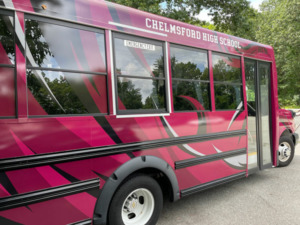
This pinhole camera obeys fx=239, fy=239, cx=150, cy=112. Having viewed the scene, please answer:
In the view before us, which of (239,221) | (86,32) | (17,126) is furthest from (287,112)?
(17,126)

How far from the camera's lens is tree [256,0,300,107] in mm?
23922

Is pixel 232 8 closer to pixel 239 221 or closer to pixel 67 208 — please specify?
pixel 239 221

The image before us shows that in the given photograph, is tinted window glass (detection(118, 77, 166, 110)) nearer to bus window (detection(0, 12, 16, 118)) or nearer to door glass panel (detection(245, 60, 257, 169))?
bus window (detection(0, 12, 16, 118))

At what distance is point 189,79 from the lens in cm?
337

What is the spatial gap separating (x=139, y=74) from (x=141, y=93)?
0.23 metres

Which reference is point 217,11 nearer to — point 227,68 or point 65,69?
point 227,68

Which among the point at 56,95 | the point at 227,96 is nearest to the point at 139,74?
the point at 56,95

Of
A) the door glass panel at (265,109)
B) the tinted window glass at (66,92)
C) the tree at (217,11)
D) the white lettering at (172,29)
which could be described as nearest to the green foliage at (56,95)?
the tinted window glass at (66,92)

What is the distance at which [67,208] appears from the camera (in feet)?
7.28

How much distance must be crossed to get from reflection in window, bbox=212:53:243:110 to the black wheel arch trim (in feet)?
4.74

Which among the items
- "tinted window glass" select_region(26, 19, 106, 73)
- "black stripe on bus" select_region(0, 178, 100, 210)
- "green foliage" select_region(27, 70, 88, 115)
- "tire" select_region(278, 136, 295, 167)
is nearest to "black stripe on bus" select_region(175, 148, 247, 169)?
"black stripe on bus" select_region(0, 178, 100, 210)

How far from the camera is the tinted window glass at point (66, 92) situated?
83.9 inches

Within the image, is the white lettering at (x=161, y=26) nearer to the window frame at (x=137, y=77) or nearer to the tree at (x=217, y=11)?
the window frame at (x=137, y=77)

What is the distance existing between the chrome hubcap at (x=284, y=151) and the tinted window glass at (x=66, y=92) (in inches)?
183
